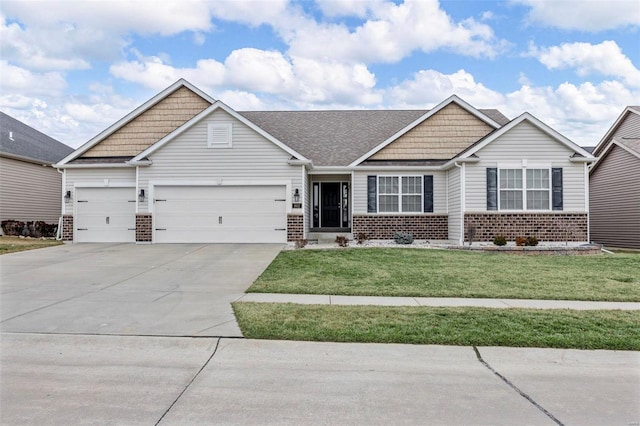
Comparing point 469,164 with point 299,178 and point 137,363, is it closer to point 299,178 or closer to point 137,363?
point 299,178

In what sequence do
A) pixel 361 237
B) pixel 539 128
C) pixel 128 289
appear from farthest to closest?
pixel 361 237 < pixel 539 128 < pixel 128 289

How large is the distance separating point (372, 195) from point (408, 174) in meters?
1.67

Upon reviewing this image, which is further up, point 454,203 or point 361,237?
point 454,203

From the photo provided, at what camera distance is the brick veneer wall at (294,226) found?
16641mm

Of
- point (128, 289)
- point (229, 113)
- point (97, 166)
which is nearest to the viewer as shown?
point (128, 289)

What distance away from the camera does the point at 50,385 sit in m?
4.30

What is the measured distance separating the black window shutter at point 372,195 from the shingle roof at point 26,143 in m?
16.1

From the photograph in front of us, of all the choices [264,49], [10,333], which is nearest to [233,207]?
[264,49]

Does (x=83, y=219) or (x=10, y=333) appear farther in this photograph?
(x=83, y=219)

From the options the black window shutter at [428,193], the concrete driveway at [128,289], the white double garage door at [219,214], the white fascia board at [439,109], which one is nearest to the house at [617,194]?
the white fascia board at [439,109]

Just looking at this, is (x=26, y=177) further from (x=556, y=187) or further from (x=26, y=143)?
(x=556, y=187)

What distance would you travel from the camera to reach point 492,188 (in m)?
15.9

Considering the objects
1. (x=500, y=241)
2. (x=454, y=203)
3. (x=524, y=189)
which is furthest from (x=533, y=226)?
(x=454, y=203)

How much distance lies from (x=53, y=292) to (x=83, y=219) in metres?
10.6
